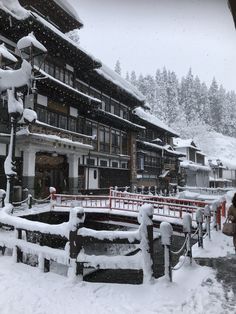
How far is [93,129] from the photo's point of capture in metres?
26.6

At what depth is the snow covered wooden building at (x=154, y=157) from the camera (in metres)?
36.3

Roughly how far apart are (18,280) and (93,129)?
70.4 ft

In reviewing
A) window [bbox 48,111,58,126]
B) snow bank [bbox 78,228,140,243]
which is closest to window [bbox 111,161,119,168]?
window [bbox 48,111,58,126]

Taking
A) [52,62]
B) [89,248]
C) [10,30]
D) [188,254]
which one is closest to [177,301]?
[188,254]

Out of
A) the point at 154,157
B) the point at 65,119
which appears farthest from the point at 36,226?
the point at 154,157

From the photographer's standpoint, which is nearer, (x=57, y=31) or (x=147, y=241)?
(x=147, y=241)

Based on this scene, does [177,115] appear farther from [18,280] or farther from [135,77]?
[18,280]

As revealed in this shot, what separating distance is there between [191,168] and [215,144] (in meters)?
51.1

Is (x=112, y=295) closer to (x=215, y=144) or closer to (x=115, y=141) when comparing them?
(x=115, y=141)

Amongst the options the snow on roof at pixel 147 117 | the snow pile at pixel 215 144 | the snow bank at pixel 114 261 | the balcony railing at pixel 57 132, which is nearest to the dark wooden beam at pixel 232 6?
the snow bank at pixel 114 261

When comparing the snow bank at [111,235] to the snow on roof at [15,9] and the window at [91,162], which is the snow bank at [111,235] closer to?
the snow on roof at [15,9]

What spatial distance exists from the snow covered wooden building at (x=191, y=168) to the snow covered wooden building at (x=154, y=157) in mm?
4432

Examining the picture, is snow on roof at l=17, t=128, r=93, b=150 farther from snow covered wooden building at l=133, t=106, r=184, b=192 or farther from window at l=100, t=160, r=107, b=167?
snow covered wooden building at l=133, t=106, r=184, b=192

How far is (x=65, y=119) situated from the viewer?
22.5 m
